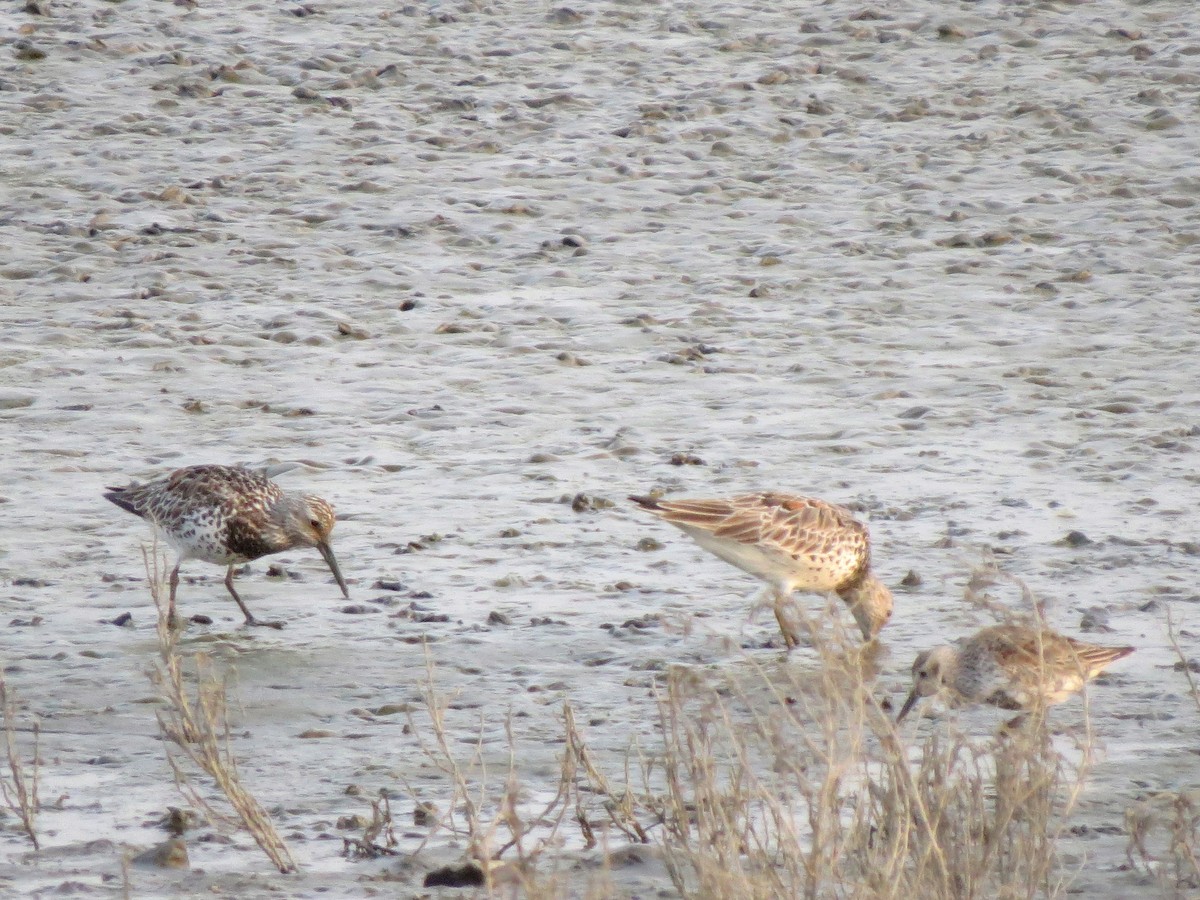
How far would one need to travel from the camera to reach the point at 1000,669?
7.52 meters

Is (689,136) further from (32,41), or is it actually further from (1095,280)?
(32,41)

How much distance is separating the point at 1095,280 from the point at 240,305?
5.57 metres

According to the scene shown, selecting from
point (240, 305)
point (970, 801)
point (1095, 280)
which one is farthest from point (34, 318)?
point (970, 801)

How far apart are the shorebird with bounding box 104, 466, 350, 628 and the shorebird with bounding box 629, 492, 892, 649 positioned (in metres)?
1.45

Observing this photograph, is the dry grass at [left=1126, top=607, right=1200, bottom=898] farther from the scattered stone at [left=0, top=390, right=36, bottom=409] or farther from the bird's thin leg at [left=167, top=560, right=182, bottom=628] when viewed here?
the scattered stone at [left=0, top=390, right=36, bottom=409]

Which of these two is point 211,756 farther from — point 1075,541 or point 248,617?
point 1075,541

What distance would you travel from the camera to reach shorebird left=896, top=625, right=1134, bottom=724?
7.29m

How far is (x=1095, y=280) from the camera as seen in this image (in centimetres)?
1381

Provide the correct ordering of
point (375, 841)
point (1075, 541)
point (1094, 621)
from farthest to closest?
point (1075, 541)
point (1094, 621)
point (375, 841)

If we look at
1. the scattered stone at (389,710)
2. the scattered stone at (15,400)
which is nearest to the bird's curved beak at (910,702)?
the scattered stone at (389,710)

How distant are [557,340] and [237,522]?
13.0ft

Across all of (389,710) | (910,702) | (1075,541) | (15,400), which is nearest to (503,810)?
(910,702)

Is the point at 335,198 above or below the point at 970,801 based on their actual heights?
below

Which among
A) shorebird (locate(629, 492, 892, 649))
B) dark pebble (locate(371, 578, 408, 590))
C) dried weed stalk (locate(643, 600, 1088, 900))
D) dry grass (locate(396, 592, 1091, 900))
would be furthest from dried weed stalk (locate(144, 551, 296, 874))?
shorebird (locate(629, 492, 892, 649))
